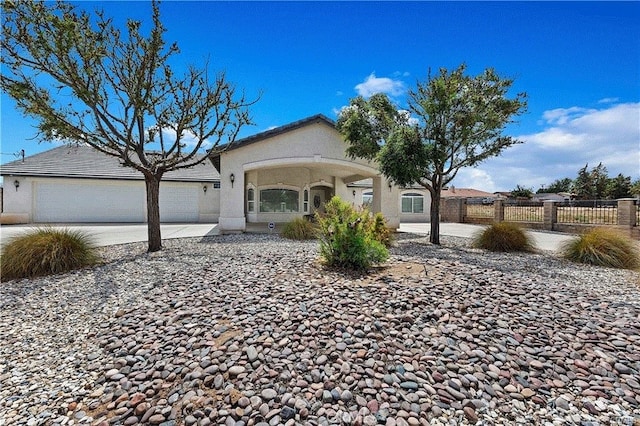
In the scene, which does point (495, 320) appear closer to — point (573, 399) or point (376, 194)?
point (573, 399)

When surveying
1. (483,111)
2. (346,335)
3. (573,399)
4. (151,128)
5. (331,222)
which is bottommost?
(573,399)

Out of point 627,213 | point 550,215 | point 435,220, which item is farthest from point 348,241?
point 550,215

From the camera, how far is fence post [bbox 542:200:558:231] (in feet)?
54.9

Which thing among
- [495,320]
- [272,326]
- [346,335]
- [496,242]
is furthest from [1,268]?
[496,242]

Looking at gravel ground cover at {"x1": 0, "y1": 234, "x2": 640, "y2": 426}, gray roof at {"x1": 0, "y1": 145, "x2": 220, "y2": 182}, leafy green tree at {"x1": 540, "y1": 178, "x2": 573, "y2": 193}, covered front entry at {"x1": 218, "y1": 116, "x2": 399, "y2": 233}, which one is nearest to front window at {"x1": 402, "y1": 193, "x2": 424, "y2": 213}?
covered front entry at {"x1": 218, "y1": 116, "x2": 399, "y2": 233}

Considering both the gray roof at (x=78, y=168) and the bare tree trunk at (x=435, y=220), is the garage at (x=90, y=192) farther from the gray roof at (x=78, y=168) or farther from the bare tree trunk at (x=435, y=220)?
the bare tree trunk at (x=435, y=220)

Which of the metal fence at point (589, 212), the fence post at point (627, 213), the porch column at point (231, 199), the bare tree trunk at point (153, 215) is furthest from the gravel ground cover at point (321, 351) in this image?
the metal fence at point (589, 212)

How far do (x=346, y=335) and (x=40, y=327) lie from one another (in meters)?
4.08

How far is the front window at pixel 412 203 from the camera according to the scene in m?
25.4

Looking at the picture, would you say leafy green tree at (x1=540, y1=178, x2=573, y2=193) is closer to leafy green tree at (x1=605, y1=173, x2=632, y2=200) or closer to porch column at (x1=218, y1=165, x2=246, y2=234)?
leafy green tree at (x1=605, y1=173, x2=632, y2=200)

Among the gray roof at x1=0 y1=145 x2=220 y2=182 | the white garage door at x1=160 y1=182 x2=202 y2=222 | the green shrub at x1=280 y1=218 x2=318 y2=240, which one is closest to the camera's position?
the green shrub at x1=280 y1=218 x2=318 y2=240

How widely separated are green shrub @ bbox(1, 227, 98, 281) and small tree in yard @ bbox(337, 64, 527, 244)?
8779 millimetres

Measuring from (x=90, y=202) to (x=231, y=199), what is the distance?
41.9 ft

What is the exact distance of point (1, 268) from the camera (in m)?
6.05
